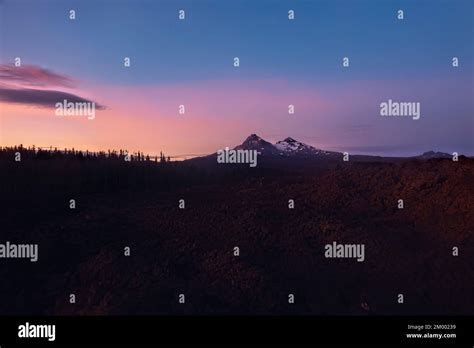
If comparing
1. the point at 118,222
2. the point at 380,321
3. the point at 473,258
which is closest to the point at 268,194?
the point at 118,222

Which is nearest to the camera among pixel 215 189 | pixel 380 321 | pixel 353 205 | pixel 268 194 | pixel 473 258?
pixel 380 321

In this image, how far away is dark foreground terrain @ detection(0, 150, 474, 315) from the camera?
1024cm

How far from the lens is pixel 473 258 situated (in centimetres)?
1155

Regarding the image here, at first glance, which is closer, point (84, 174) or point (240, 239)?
point (240, 239)

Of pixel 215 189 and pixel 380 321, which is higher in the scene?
pixel 215 189

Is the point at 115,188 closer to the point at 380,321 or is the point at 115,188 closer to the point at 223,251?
the point at 223,251

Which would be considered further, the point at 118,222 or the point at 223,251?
the point at 118,222

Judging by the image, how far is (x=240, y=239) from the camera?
12.3 meters

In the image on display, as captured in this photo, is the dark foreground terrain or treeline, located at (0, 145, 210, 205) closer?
the dark foreground terrain

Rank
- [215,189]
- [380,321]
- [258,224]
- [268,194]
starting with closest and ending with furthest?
[380,321]
[258,224]
[268,194]
[215,189]

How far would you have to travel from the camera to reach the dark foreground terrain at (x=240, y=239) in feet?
33.6

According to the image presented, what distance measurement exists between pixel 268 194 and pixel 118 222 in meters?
4.33

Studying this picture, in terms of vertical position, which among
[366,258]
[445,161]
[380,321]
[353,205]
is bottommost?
[380,321]

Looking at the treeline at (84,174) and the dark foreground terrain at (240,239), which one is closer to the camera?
the dark foreground terrain at (240,239)
